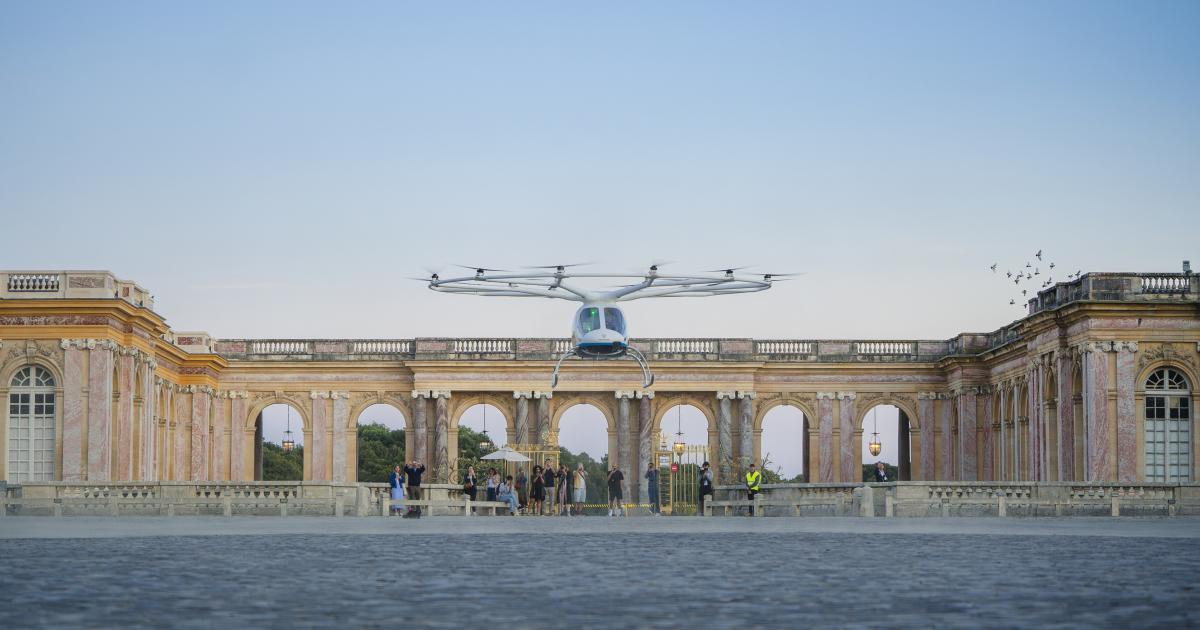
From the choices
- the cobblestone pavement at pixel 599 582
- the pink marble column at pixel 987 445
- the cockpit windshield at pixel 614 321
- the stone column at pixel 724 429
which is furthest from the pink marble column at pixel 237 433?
the cobblestone pavement at pixel 599 582

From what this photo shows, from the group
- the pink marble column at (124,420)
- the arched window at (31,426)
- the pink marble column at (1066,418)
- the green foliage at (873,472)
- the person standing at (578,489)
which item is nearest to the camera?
the arched window at (31,426)

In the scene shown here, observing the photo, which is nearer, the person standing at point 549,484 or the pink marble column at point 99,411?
the pink marble column at point 99,411

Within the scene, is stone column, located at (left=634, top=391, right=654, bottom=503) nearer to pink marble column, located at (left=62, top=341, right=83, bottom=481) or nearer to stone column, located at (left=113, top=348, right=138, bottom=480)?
stone column, located at (left=113, top=348, right=138, bottom=480)

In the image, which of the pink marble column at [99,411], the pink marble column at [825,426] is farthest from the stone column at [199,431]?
the pink marble column at [825,426]

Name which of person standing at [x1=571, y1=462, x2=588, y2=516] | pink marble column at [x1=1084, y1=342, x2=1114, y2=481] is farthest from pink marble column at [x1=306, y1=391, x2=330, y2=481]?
pink marble column at [x1=1084, y1=342, x2=1114, y2=481]

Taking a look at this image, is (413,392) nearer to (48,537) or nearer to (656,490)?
(656,490)

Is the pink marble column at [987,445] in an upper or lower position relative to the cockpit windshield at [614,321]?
lower

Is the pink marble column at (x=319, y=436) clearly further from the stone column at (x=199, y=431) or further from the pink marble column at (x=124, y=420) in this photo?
the pink marble column at (x=124, y=420)

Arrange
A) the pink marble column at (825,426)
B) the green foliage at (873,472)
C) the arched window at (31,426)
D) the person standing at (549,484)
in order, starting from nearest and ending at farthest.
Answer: the arched window at (31,426) < the person standing at (549,484) < the pink marble column at (825,426) < the green foliage at (873,472)
